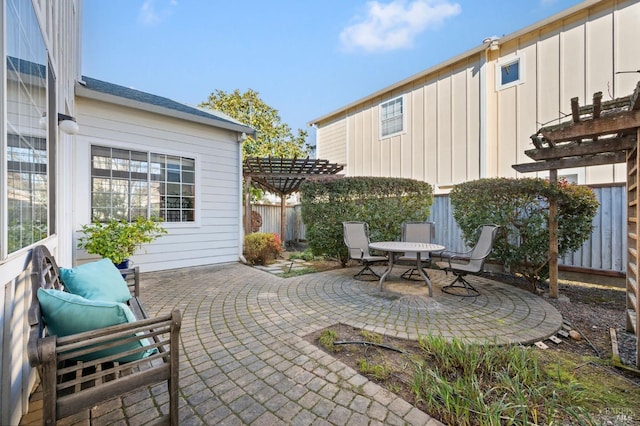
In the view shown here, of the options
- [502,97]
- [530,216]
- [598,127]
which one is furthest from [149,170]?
[502,97]

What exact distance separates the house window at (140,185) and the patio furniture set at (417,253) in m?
3.86

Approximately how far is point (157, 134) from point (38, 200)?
4.21 metres

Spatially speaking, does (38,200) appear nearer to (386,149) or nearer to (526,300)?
(526,300)

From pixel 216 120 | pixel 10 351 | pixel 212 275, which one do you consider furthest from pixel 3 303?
pixel 216 120

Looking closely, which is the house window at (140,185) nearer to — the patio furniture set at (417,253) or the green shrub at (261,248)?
the green shrub at (261,248)

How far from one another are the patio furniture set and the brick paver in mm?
314

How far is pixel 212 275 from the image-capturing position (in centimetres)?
552

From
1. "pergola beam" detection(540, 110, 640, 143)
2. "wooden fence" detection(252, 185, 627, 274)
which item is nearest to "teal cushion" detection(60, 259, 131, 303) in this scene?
"pergola beam" detection(540, 110, 640, 143)

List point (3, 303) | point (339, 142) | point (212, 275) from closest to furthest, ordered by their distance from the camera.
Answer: point (3, 303) → point (212, 275) → point (339, 142)

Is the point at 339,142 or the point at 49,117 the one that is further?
the point at 339,142

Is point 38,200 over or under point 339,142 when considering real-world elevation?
under

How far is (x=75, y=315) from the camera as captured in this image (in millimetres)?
1476

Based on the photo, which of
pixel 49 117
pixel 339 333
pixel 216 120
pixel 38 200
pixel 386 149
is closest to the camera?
pixel 38 200

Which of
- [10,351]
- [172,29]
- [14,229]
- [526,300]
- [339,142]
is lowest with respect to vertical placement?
[526,300]
